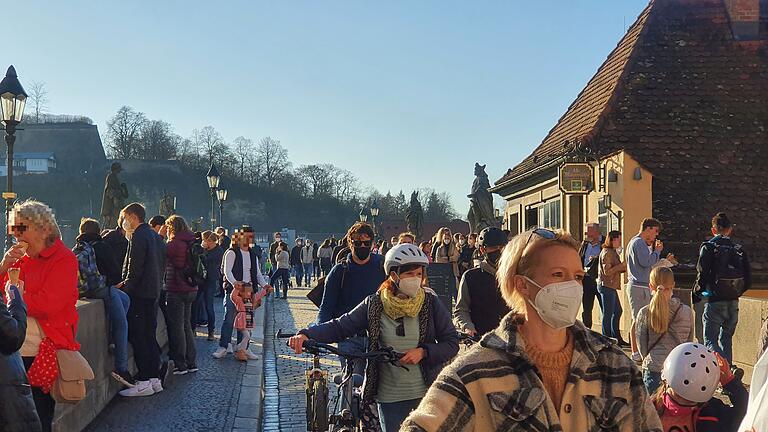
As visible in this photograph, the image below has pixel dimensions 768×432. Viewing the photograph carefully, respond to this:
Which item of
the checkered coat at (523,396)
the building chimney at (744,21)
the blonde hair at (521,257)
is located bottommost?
the checkered coat at (523,396)

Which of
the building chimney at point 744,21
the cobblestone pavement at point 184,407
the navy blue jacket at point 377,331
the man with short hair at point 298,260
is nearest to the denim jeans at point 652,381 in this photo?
the navy blue jacket at point 377,331

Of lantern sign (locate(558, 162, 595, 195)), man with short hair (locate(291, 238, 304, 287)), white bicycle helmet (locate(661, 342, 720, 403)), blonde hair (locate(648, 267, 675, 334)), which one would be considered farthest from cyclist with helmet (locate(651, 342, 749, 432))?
man with short hair (locate(291, 238, 304, 287))

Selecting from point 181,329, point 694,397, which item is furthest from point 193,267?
point 694,397

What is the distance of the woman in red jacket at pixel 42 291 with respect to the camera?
5699 millimetres

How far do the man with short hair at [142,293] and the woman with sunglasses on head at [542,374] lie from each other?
722cm

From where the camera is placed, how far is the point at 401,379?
522 centimetres

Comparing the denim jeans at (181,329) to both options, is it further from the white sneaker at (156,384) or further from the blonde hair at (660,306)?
the blonde hair at (660,306)

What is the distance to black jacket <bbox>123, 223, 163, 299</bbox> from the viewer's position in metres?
9.37

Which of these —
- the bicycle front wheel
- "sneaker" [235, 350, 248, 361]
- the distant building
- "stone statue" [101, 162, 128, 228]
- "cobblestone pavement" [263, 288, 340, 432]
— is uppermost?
the distant building

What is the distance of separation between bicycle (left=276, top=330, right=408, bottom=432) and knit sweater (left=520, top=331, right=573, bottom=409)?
2493 millimetres

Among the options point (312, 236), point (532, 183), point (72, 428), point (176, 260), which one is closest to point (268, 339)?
point (176, 260)

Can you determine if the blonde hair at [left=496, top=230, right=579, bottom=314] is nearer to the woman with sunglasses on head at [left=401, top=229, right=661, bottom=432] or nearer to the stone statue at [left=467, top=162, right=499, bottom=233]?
the woman with sunglasses on head at [left=401, top=229, right=661, bottom=432]

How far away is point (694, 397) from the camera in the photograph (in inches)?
173

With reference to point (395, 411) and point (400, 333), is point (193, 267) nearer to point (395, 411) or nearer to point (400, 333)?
point (400, 333)
